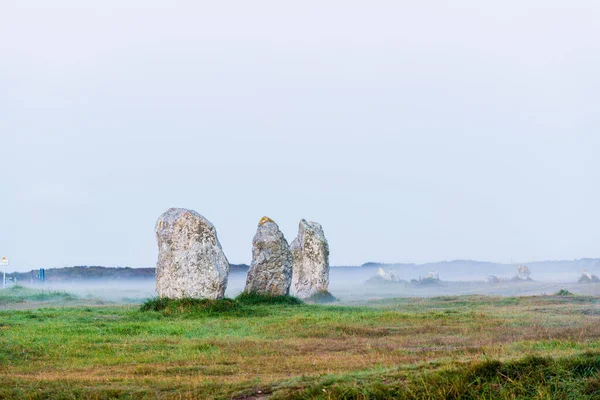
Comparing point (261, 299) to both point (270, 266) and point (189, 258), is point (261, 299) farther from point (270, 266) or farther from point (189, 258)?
point (189, 258)

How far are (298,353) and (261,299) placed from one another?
1404cm

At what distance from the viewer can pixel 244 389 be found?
37.2 feet

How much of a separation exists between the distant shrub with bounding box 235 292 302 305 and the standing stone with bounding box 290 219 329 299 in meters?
8.76

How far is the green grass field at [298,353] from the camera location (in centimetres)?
1104

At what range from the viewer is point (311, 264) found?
4012 cm

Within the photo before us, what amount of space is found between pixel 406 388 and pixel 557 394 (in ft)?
6.67

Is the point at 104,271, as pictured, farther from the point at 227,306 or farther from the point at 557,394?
the point at 557,394

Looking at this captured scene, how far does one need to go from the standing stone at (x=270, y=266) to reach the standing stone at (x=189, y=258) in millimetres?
3361

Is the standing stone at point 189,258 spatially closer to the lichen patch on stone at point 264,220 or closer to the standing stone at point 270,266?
the standing stone at point 270,266

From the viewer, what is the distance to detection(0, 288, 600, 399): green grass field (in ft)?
36.2

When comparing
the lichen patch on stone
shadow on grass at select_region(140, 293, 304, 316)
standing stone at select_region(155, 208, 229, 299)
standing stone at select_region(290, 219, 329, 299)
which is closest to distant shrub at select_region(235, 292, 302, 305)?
shadow on grass at select_region(140, 293, 304, 316)

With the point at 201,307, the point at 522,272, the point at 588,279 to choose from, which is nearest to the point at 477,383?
the point at 201,307

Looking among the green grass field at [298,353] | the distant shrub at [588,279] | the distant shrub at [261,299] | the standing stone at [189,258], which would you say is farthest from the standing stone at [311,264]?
the distant shrub at [588,279]

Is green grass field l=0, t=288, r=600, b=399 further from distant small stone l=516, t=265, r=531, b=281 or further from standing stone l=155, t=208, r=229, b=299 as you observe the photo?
distant small stone l=516, t=265, r=531, b=281
